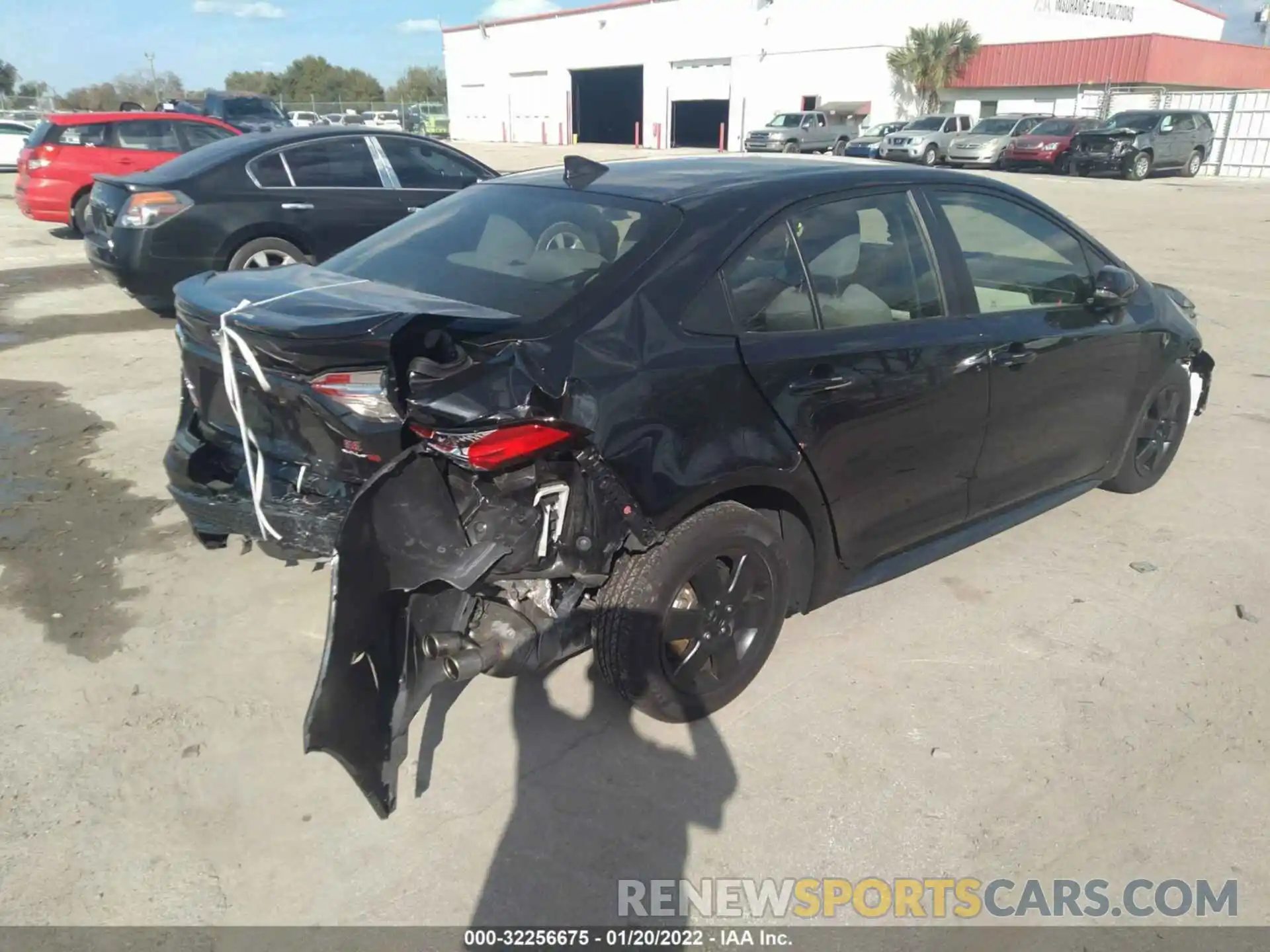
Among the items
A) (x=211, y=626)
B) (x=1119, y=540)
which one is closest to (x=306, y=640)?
(x=211, y=626)

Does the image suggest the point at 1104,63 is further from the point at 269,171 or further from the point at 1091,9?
the point at 269,171

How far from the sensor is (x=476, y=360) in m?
2.45

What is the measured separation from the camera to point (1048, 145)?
2730 centimetres

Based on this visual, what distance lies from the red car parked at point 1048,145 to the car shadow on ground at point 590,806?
94.9 feet

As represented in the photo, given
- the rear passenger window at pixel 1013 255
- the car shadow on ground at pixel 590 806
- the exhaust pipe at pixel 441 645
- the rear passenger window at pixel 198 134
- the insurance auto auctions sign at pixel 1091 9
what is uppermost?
the insurance auto auctions sign at pixel 1091 9

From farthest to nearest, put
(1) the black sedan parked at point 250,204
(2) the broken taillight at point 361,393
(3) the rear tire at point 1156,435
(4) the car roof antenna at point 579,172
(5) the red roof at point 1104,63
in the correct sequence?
(5) the red roof at point 1104,63 < (1) the black sedan parked at point 250,204 < (3) the rear tire at point 1156,435 < (4) the car roof antenna at point 579,172 < (2) the broken taillight at point 361,393

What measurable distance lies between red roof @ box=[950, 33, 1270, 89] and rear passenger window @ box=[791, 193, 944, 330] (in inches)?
1683

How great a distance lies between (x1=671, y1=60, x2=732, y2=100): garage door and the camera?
4678 cm

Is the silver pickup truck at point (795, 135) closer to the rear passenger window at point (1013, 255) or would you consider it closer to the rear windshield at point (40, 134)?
the rear windshield at point (40, 134)

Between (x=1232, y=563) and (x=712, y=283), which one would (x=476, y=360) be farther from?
(x=1232, y=563)

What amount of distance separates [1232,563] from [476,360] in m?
3.61

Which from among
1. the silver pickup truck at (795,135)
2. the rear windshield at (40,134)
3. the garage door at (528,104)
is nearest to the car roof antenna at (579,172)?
the rear windshield at (40,134)

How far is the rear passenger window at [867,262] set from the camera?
314 centimetres

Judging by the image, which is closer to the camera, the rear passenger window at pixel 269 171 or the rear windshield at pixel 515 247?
the rear windshield at pixel 515 247
